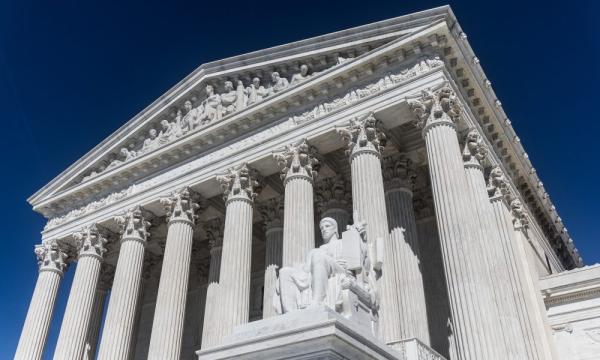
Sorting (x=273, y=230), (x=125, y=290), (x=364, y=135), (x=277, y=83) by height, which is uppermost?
(x=277, y=83)

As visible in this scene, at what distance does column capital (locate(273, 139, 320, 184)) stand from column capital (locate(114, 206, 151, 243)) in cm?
891

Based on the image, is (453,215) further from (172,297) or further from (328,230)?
(172,297)

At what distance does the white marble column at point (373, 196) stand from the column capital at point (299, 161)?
75.5 inches

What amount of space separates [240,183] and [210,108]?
5.41 m

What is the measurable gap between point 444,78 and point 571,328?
12.7 m

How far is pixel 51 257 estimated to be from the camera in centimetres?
3161

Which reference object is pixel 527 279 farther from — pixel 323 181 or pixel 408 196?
pixel 323 181

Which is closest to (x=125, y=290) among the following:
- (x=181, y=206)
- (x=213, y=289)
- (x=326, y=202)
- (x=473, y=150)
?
(x=213, y=289)

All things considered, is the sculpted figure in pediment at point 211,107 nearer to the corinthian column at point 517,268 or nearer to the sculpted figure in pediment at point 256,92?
the sculpted figure in pediment at point 256,92

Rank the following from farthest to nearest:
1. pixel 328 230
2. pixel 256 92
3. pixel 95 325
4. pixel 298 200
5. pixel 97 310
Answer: pixel 97 310 < pixel 95 325 < pixel 256 92 < pixel 298 200 < pixel 328 230

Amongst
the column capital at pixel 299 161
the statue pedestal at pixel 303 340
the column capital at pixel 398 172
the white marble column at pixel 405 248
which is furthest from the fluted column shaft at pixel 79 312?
the statue pedestal at pixel 303 340

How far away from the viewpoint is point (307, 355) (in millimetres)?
6621

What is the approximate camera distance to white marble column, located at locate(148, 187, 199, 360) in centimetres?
2359

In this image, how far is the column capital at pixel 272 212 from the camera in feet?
92.4
